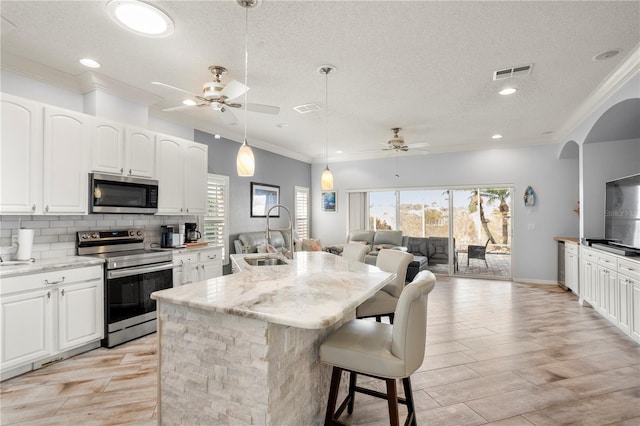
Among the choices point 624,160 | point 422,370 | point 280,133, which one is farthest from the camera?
point 280,133

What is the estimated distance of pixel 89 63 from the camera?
3.10m

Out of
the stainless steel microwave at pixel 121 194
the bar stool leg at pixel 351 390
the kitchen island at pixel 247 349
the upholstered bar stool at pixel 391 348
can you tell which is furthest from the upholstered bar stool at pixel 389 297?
the stainless steel microwave at pixel 121 194

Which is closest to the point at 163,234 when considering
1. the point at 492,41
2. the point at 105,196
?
the point at 105,196

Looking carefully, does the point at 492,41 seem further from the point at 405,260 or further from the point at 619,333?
the point at 619,333

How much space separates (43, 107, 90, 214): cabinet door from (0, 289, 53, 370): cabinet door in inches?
32.1

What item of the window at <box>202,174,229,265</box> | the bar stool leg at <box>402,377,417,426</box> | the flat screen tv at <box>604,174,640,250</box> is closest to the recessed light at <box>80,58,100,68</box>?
the window at <box>202,174,229,265</box>

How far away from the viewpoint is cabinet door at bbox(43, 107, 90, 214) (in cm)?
299

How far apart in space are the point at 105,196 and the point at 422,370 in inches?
143

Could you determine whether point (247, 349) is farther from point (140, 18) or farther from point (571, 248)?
point (571, 248)

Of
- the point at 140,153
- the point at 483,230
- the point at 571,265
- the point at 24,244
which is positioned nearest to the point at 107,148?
the point at 140,153

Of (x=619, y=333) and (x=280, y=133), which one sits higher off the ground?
(x=280, y=133)

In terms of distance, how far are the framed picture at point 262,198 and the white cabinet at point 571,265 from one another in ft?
17.5

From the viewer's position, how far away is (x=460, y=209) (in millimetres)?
7016

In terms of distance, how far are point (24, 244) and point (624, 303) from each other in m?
6.07
